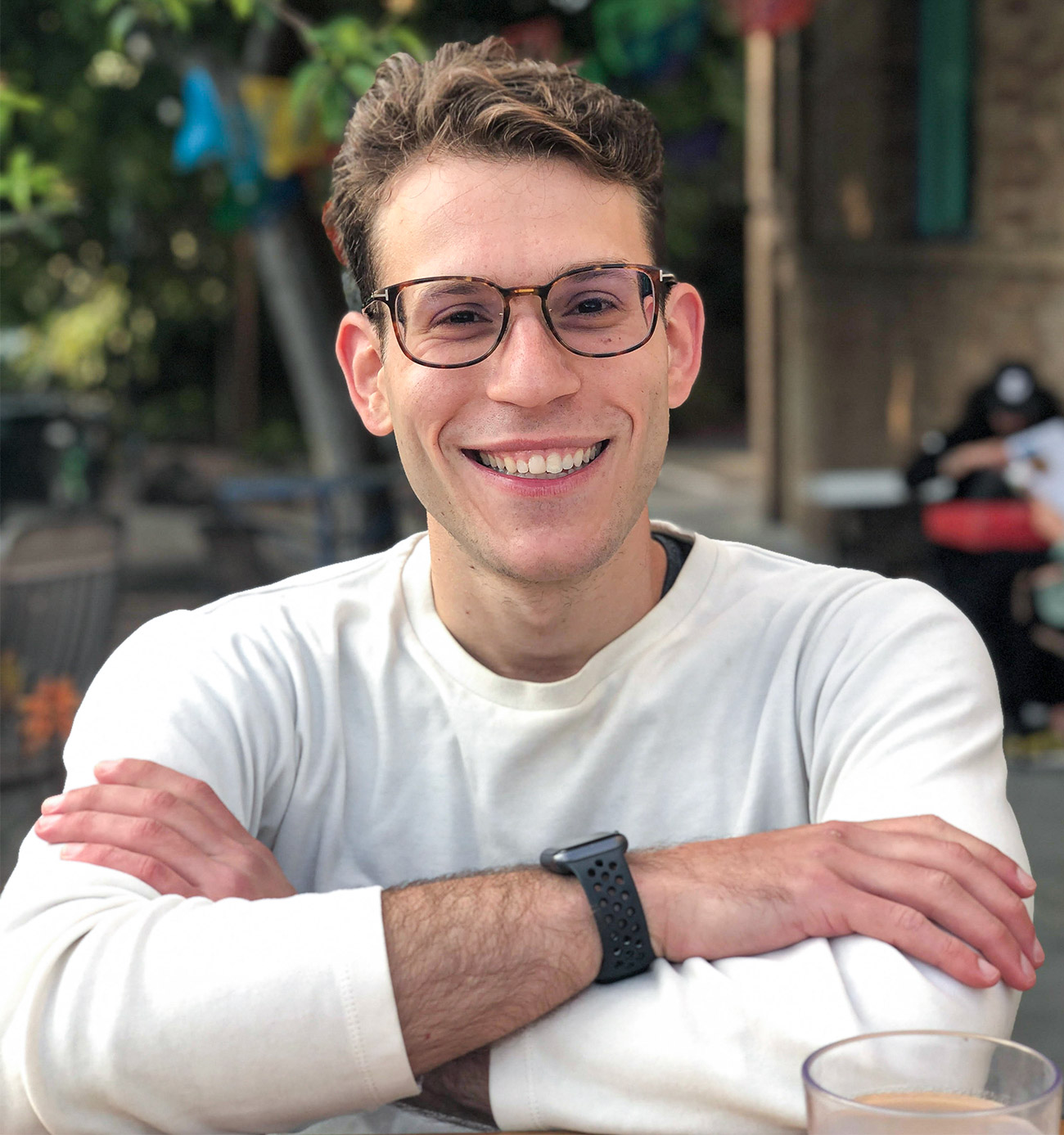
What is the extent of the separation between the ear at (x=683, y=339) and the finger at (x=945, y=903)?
2.45 ft

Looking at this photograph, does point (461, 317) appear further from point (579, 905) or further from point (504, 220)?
point (579, 905)

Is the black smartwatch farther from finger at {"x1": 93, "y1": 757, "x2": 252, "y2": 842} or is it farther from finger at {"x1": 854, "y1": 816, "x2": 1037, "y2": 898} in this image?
finger at {"x1": 93, "y1": 757, "x2": 252, "y2": 842}

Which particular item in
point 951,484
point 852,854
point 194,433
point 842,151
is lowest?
point 194,433

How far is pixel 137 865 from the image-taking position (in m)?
1.71

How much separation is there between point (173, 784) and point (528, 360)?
0.66m

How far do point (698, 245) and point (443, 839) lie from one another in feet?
74.7

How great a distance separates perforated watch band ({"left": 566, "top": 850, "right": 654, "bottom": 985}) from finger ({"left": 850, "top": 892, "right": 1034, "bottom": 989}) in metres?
0.23

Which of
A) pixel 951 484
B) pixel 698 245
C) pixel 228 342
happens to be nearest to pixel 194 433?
pixel 228 342

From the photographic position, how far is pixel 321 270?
8.22 metres

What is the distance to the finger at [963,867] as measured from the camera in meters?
1.61

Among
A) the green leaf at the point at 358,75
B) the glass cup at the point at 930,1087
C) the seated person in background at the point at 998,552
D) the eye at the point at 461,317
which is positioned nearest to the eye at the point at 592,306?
the eye at the point at 461,317

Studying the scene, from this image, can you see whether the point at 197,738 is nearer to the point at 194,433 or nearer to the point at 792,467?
the point at 792,467

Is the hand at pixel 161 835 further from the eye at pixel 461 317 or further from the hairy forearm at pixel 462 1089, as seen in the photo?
the eye at pixel 461 317

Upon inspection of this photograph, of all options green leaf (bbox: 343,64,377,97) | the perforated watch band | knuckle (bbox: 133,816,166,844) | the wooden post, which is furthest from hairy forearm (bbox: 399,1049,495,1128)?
the wooden post
